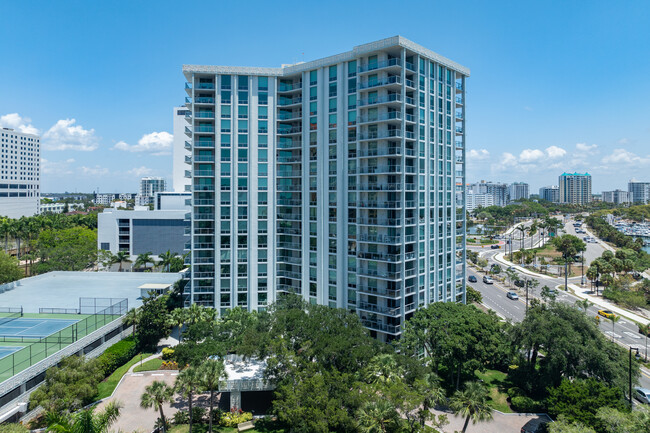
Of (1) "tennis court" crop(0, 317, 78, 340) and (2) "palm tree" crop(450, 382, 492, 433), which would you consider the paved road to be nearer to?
(2) "palm tree" crop(450, 382, 492, 433)

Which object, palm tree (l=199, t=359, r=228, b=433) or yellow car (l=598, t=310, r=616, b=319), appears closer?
palm tree (l=199, t=359, r=228, b=433)

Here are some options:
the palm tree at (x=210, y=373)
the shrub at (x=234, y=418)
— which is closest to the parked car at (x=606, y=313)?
the shrub at (x=234, y=418)

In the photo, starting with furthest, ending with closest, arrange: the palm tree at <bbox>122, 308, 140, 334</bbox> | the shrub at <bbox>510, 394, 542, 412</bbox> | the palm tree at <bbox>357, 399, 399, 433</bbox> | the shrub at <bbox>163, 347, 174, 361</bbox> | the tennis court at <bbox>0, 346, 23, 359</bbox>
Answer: the palm tree at <bbox>122, 308, 140, 334</bbox>
the shrub at <bbox>163, 347, 174, 361</bbox>
the shrub at <bbox>510, 394, 542, 412</bbox>
the tennis court at <bbox>0, 346, 23, 359</bbox>
the palm tree at <bbox>357, 399, 399, 433</bbox>

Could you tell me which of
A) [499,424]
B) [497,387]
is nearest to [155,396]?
[499,424]

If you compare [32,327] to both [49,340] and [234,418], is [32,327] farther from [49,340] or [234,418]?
[234,418]

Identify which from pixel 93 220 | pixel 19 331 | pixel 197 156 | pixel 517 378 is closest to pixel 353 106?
pixel 197 156

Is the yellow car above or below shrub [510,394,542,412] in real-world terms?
above

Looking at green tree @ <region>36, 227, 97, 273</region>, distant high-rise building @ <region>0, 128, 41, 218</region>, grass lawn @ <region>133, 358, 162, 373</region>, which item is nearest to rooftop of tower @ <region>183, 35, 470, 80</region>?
grass lawn @ <region>133, 358, 162, 373</region>
